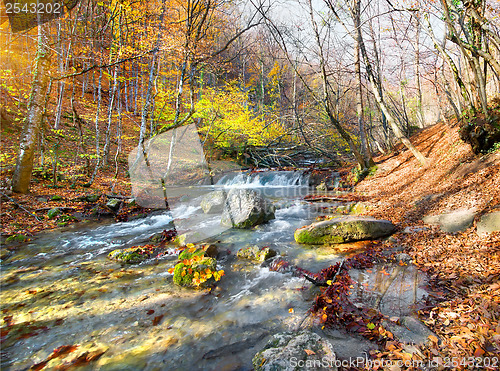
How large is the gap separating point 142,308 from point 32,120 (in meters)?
9.18

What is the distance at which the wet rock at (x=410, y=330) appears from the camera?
2.24 meters

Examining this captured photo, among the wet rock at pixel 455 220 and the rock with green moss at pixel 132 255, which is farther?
the rock with green moss at pixel 132 255

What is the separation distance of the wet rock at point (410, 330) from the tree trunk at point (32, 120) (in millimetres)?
12028

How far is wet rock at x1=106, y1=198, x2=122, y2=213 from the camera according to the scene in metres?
9.49

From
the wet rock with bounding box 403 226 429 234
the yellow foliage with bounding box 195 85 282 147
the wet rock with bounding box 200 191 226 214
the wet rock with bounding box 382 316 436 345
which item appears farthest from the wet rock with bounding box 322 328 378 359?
the yellow foliage with bounding box 195 85 282 147

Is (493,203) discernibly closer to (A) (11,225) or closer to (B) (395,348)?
(B) (395,348)

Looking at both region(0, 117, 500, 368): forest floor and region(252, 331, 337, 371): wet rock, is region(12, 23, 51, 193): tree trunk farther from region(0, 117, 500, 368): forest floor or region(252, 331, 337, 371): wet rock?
region(252, 331, 337, 371): wet rock

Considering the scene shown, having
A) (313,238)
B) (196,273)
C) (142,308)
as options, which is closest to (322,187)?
(313,238)

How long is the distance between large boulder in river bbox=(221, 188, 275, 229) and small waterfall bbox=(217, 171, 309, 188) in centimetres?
641

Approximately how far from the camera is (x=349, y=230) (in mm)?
5254

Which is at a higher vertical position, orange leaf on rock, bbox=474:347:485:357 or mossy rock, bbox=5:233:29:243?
mossy rock, bbox=5:233:29:243

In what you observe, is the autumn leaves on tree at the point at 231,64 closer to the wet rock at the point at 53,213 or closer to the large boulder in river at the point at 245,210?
the wet rock at the point at 53,213

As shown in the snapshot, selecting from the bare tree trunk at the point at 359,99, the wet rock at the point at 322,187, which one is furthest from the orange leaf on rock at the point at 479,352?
the wet rock at the point at 322,187

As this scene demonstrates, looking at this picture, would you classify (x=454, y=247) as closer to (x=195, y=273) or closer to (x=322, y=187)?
(x=195, y=273)
